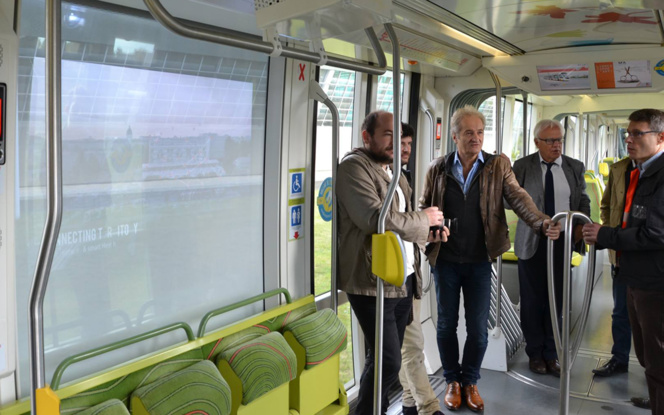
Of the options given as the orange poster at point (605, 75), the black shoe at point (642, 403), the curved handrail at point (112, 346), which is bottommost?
the black shoe at point (642, 403)

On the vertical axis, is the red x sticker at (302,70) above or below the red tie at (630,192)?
above

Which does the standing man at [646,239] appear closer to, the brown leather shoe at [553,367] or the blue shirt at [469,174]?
the blue shirt at [469,174]

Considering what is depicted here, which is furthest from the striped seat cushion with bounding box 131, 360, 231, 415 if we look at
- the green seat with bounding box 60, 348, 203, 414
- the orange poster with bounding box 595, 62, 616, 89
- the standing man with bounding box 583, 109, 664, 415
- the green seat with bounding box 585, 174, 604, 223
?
the green seat with bounding box 585, 174, 604, 223

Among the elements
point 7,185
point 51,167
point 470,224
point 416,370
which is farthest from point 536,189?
point 51,167

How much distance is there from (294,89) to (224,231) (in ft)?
2.83

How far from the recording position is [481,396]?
4.46 metres

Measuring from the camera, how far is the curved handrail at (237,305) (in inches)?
115

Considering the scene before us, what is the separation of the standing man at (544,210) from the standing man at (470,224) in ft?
2.42

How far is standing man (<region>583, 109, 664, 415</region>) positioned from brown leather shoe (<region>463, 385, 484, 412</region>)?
3.44 ft

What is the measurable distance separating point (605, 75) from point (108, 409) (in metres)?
3.98

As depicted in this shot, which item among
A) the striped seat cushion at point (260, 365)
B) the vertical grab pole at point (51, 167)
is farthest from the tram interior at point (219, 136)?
the vertical grab pole at point (51, 167)

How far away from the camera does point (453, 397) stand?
415 cm

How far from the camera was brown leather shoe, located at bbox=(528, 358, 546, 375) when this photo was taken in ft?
15.9

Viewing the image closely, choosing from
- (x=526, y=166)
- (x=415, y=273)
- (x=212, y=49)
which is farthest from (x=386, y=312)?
(x=526, y=166)
